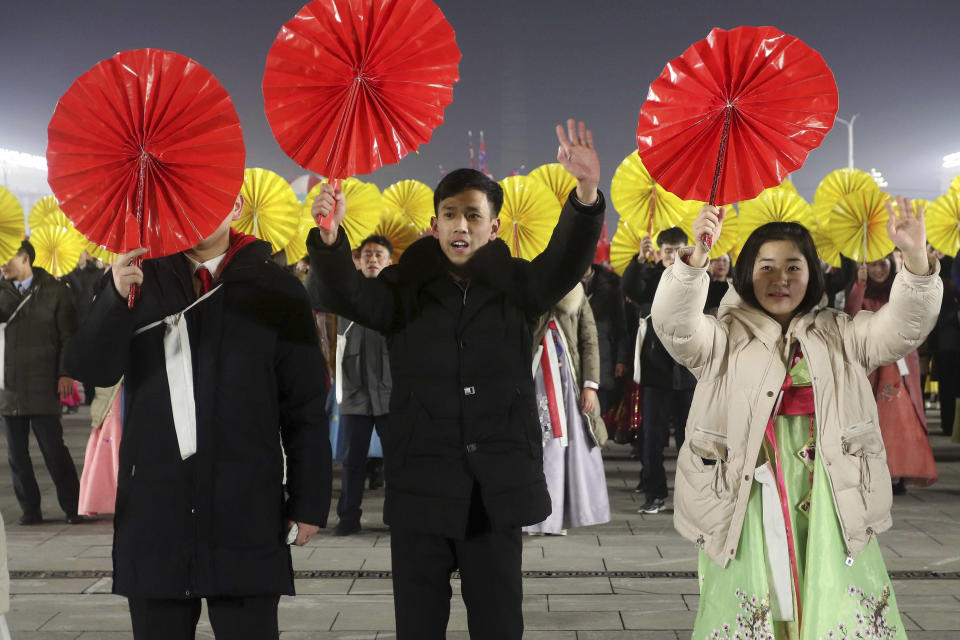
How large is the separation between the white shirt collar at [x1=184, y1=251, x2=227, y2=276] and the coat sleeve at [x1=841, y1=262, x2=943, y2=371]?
7.11 feet

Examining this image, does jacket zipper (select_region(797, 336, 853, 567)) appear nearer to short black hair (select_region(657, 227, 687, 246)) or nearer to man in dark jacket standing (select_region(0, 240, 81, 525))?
short black hair (select_region(657, 227, 687, 246))

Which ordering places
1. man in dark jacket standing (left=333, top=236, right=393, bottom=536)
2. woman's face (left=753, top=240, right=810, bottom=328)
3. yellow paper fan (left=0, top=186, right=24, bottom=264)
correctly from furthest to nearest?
1. man in dark jacket standing (left=333, top=236, right=393, bottom=536)
2. yellow paper fan (left=0, top=186, right=24, bottom=264)
3. woman's face (left=753, top=240, right=810, bottom=328)

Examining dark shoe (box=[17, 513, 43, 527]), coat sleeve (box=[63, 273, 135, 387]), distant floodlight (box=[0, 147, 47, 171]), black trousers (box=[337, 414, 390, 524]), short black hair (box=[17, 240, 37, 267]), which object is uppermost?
distant floodlight (box=[0, 147, 47, 171])

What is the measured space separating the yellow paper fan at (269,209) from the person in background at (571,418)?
91.9 inches

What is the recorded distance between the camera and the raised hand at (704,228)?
344cm

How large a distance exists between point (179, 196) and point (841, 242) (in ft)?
23.4

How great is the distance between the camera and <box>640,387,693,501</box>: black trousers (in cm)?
810

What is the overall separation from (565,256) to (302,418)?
3.18 ft

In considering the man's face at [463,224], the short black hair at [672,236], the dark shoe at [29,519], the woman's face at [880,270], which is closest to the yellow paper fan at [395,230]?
the short black hair at [672,236]

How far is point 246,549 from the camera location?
2.94 metres

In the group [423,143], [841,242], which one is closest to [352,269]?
[423,143]

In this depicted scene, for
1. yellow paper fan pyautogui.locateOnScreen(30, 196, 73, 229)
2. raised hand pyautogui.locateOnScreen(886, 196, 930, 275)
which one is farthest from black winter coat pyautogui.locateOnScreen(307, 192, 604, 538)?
yellow paper fan pyautogui.locateOnScreen(30, 196, 73, 229)

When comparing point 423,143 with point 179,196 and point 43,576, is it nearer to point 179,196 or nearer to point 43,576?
point 179,196

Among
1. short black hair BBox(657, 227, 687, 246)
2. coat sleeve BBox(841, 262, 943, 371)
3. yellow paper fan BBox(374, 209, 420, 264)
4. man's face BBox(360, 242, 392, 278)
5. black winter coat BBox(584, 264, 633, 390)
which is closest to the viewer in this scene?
coat sleeve BBox(841, 262, 943, 371)
